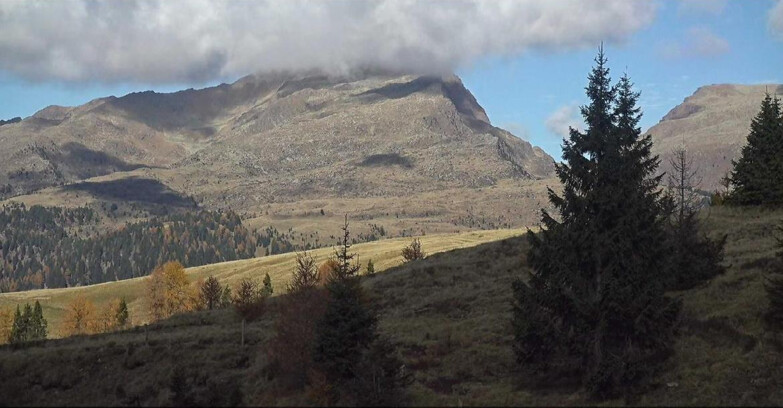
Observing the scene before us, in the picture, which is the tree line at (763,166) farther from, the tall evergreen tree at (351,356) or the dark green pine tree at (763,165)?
the tall evergreen tree at (351,356)

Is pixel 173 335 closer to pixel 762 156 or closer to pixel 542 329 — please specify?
pixel 542 329

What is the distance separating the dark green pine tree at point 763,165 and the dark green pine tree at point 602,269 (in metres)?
42.0

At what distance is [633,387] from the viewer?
28438mm

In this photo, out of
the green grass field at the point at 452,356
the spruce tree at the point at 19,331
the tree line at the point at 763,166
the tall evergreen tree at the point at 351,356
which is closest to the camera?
the tall evergreen tree at the point at 351,356

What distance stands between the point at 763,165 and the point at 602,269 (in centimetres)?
4583

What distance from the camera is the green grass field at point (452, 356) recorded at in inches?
1126

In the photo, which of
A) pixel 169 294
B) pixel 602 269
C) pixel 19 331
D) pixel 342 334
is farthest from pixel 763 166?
pixel 19 331

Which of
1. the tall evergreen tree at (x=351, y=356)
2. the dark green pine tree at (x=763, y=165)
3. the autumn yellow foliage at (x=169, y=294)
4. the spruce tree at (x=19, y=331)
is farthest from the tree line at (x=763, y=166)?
the spruce tree at (x=19, y=331)

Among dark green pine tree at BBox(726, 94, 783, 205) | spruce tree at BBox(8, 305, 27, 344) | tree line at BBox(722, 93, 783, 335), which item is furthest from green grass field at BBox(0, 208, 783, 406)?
spruce tree at BBox(8, 305, 27, 344)

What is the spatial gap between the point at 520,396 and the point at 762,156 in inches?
2002

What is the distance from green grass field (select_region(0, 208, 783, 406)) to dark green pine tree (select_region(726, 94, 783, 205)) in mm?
4307

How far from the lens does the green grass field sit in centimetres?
2861

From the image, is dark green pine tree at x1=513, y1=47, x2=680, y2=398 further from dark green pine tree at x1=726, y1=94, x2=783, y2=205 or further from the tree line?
dark green pine tree at x1=726, y1=94, x2=783, y2=205

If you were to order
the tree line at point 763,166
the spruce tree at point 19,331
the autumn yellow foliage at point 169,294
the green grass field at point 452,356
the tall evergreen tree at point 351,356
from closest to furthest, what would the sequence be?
the tall evergreen tree at point 351,356
the green grass field at point 452,356
the tree line at point 763,166
the spruce tree at point 19,331
the autumn yellow foliage at point 169,294
